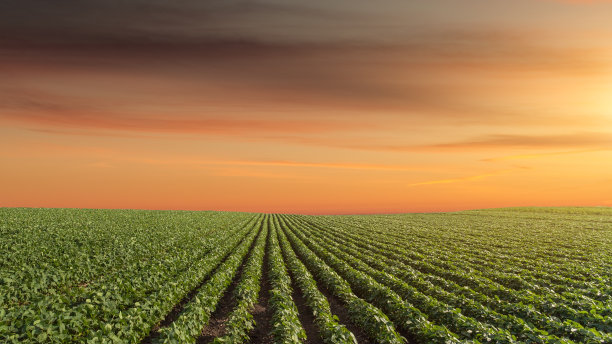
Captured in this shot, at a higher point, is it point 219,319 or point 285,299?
point 285,299

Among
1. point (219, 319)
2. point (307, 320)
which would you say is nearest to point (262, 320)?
point (219, 319)

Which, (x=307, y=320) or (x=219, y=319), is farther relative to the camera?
(x=307, y=320)

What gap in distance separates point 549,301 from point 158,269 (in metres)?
18.6

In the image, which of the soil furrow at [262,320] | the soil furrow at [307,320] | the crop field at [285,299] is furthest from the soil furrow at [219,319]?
the soil furrow at [307,320]

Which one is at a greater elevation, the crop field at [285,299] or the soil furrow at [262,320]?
the crop field at [285,299]

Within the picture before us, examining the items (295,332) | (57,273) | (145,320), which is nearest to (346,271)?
(295,332)

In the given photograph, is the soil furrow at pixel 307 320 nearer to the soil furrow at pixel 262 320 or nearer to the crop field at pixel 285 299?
the crop field at pixel 285 299

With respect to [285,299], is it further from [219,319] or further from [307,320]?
[219,319]

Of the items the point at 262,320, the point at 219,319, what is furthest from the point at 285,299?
the point at 219,319

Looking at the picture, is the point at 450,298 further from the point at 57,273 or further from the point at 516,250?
the point at 516,250

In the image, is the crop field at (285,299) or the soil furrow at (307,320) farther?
the soil furrow at (307,320)

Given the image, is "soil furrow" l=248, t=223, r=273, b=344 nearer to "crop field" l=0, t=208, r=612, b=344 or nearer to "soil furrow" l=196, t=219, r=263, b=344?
"crop field" l=0, t=208, r=612, b=344

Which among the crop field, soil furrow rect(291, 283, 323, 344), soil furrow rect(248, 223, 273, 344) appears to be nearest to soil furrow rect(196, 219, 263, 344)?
the crop field

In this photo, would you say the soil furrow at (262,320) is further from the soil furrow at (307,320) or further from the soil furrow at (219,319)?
the soil furrow at (307,320)
